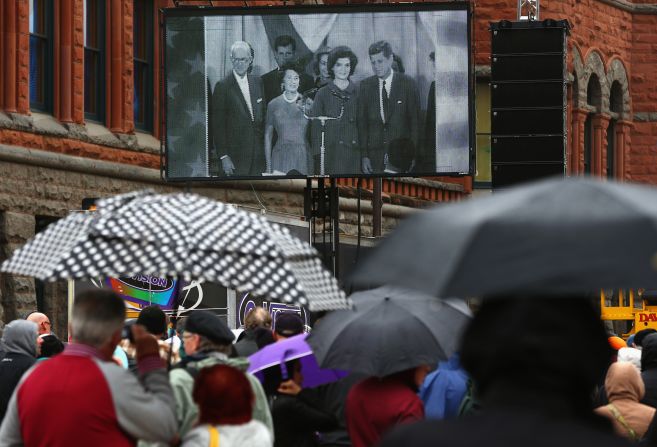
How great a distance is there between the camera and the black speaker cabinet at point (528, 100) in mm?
23141

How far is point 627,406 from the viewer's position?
9414mm

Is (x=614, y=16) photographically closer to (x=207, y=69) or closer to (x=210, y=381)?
(x=207, y=69)

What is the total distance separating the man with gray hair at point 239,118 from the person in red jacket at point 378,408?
13247 millimetres

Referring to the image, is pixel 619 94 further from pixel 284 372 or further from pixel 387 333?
pixel 387 333

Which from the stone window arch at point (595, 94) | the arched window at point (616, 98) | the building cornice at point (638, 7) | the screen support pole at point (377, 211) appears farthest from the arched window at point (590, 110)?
the screen support pole at point (377, 211)

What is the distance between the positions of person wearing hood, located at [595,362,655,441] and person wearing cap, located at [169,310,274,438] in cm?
250

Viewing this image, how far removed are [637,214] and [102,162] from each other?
19259 millimetres

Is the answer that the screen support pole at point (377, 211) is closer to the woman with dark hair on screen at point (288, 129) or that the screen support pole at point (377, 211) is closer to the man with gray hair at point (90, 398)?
the woman with dark hair on screen at point (288, 129)

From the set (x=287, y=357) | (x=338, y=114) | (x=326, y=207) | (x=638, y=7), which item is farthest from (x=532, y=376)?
(x=638, y=7)

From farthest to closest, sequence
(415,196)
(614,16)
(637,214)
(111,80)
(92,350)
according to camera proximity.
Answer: (614,16) → (415,196) → (111,80) → (92,350) → (637,214)

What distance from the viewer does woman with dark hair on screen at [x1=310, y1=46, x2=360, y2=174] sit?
21.8m

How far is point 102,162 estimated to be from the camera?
74.3 ft

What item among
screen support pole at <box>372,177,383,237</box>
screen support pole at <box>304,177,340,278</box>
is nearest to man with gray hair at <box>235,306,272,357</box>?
screen support pole at <box>304,177,340,278</box>

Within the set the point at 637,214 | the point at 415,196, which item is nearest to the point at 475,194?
the point at 415,196
